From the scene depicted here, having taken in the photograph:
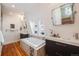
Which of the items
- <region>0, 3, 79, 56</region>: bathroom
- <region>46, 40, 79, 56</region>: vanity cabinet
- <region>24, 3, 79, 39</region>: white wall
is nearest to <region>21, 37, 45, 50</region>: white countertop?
<region>0, 3, 79, 56</region>: bathroom

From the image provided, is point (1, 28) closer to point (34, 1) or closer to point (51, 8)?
point (34, 1)

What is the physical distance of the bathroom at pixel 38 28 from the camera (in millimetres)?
1533

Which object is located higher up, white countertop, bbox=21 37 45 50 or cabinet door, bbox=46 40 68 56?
white countertop, bbox=21 37 45 50

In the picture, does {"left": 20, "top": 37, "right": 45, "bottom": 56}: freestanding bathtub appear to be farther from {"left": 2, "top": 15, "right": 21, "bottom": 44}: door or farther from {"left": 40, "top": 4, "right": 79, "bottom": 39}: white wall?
{"left": 40, "top": 4, "right": 79, "bottom": 39}: white wall

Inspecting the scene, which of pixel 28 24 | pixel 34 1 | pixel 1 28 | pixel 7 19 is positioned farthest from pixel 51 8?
pixel 1 28

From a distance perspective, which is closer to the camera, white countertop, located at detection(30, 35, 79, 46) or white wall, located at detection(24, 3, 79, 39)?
white countertop, located at detection(30, 35, 79, 46)

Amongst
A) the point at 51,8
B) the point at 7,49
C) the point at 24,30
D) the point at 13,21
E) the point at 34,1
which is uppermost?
the point at 34,1

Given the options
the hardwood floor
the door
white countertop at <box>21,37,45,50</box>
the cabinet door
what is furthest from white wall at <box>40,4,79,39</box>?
the hardwood floor

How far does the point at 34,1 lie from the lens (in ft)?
5.13

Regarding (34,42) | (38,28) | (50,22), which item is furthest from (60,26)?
(34,42)

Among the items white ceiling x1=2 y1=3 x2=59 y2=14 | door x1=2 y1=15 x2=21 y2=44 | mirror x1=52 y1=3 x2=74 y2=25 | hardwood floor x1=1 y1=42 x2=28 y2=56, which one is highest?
white ceiling x1=2 y1=3 x2=59 y2=14

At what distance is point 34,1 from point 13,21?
0.44m

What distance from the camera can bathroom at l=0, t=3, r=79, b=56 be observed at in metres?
1.53

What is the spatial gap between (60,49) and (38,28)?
1.56 feet
